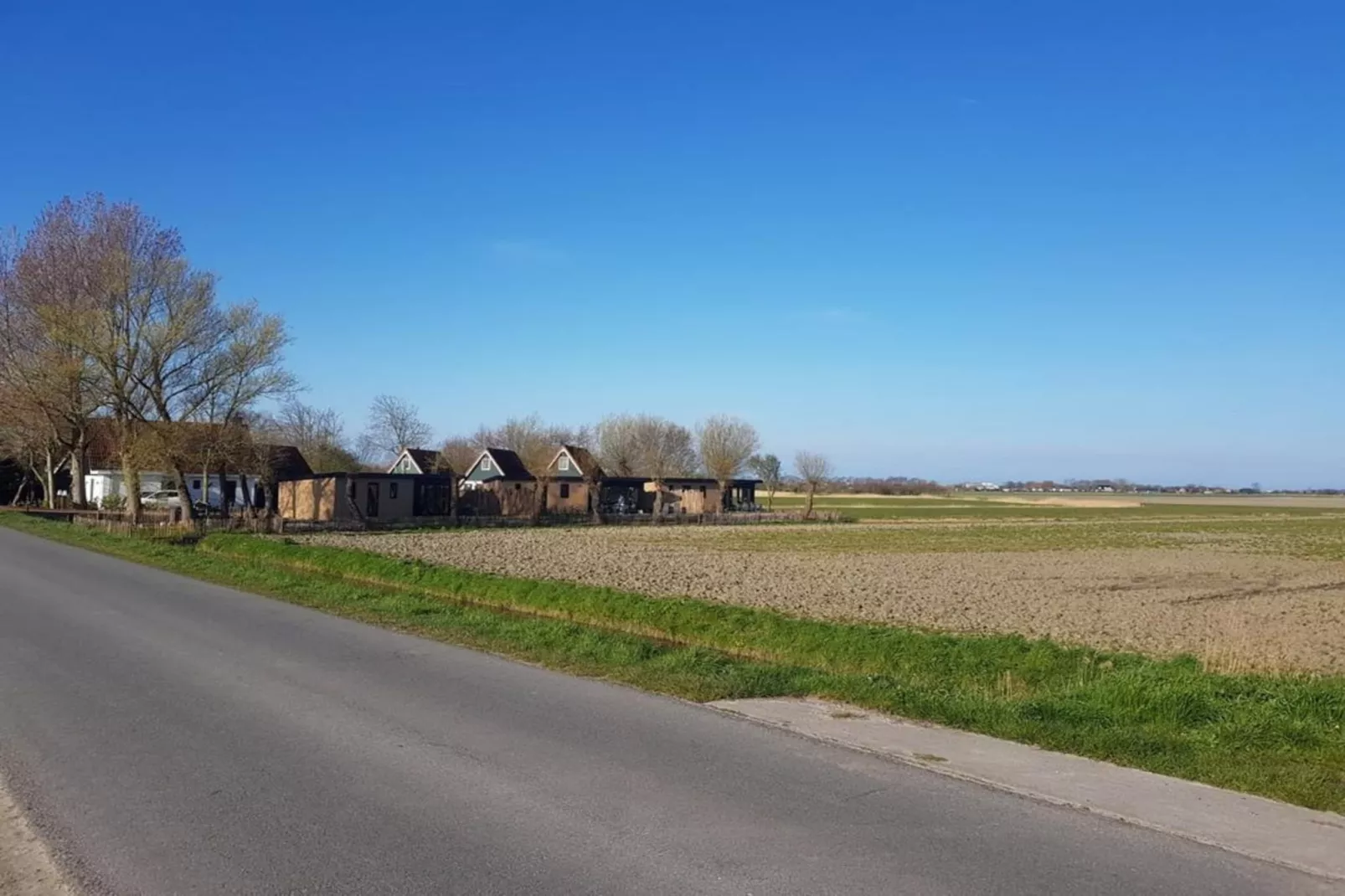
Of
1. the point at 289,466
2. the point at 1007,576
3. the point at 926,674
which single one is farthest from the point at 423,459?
the point at 926,674

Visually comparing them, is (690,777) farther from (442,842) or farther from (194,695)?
(194,695)

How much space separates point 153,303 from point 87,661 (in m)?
40.5

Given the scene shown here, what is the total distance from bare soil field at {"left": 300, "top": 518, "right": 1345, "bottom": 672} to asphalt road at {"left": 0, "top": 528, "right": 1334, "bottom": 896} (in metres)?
8.76

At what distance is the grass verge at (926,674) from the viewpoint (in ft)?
27.9

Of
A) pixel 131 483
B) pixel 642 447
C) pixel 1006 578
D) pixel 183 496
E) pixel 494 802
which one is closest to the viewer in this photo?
pixel 494 802

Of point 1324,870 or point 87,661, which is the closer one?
point 1324,870

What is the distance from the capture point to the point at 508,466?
86.4 metres

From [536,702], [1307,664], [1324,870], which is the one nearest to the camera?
[1324,870]

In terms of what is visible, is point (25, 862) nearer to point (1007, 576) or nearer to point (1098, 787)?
point (1098, 787)

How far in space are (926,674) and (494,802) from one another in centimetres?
881

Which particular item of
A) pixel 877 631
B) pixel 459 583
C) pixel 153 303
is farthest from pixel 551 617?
pixel 153 303

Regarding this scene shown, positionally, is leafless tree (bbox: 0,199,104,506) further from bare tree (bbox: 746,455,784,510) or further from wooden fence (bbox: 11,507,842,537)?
bare tree (bbox: 746,455,784,510)

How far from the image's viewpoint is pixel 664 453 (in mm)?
122812

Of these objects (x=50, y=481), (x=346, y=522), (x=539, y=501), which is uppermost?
(x=50, y=481)
